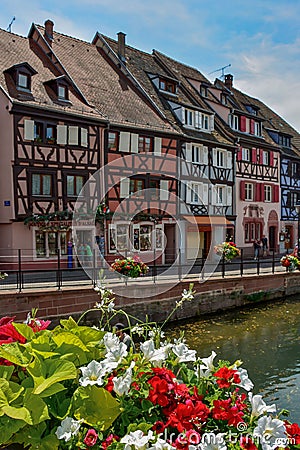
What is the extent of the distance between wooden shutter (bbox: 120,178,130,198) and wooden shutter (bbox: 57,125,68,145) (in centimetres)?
375

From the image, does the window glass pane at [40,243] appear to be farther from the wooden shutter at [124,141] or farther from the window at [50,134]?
the wooden shutter at [124,141]

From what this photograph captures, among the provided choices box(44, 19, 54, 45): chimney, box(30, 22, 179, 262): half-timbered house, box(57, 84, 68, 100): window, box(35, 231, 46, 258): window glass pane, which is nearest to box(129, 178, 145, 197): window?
box(30, 22, 179, 262): half-timbered house

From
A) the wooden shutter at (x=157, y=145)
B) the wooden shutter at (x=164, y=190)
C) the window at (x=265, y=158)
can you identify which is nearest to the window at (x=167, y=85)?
the wooden shutter at (x=157, y=145)

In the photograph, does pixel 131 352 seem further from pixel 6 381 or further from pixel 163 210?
pixel 163 210

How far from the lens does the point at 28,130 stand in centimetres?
1794

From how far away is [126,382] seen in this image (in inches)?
69.2

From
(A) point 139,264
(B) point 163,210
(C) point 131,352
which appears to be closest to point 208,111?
(B) point 163,210

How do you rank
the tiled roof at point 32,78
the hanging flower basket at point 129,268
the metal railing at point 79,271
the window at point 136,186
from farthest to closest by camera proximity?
1. the window at point 136,186
2. the tiled roof at point 32,78
3. the hanging flower basket at point 129,268
4. the metal railing at point 79,271

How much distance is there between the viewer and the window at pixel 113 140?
2100 cm

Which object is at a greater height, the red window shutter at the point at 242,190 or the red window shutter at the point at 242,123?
the red window shutter at the point at 242,123

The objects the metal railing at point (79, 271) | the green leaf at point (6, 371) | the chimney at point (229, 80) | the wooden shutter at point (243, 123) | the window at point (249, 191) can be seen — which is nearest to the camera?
the green leaf at point (6, 371)

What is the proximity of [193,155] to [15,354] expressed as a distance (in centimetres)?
2384

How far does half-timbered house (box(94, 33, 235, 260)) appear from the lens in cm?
2453

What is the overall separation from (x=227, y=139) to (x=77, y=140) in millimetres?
11227
